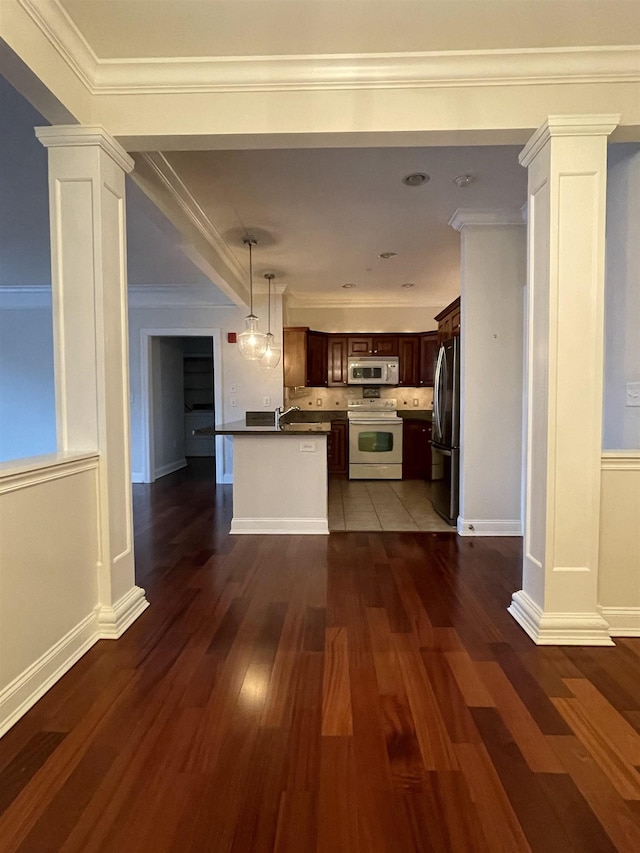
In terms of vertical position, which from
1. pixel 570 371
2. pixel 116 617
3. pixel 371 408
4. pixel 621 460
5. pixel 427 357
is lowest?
pixel 116 617

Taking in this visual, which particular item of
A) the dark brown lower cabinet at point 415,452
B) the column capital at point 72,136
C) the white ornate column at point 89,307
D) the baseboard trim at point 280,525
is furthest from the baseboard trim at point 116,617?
the dark brown lower cabinet at point 415,452

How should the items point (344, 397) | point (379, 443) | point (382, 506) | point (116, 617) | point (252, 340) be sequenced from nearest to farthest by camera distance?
point (116, 617), point (252, 340), point (382, 506), point (379, 443), point (344, 397)

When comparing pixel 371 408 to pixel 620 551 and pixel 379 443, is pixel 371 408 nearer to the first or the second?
pixel 379 443

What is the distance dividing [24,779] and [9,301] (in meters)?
6.11

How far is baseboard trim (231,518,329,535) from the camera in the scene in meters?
3.64

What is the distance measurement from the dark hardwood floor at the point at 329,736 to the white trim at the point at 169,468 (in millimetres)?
4062

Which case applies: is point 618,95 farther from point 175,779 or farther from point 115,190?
point 175,779

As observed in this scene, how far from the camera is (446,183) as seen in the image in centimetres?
300

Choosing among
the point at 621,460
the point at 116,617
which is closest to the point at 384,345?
the point at 621,460

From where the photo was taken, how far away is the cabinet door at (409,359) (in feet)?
21.2

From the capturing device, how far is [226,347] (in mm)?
5809

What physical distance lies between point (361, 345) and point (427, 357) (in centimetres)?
100

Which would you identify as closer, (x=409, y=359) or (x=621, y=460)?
(x=621, y=460)

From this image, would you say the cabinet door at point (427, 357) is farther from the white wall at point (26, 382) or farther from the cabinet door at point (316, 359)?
the white wall at point (26, 382)
